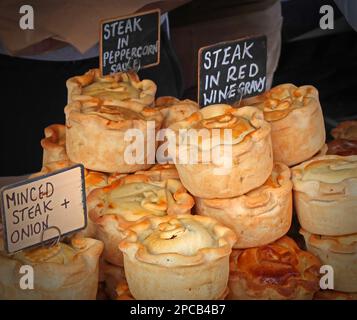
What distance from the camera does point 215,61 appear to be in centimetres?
298

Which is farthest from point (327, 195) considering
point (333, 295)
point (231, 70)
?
point (231, 70)

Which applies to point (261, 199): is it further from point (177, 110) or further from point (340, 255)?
point (177, 110)

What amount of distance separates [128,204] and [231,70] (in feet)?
2.02

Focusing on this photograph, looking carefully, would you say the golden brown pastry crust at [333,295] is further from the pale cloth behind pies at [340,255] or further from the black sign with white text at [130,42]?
the black sign with white text at [130,42]

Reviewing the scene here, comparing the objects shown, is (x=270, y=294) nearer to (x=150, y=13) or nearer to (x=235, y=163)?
(x=235, y=163)

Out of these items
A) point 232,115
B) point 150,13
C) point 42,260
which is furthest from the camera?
point 150,13

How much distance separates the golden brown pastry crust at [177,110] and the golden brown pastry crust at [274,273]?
0.58 m

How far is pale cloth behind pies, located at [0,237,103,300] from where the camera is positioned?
2605 millimetres

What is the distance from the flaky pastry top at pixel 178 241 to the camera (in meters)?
2.58

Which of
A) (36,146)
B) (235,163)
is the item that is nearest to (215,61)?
(235,163)

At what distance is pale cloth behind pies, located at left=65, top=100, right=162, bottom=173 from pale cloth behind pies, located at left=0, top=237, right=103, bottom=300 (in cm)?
38

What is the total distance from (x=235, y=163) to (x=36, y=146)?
0.87m

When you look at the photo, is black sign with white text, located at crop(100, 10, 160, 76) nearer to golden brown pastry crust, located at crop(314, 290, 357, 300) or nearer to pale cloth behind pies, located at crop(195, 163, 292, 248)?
pale cloth behind pies, located at crop(195, 163, 292, 248)
